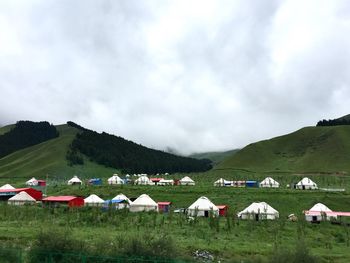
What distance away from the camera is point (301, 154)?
6767 inches

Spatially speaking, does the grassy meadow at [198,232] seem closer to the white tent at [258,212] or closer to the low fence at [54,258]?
the low fence at [54,258]

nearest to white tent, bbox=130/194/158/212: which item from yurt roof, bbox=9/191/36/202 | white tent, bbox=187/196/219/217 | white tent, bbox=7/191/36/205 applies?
white tent, bbox=187/196/219/217

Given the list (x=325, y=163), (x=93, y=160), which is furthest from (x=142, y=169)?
(x=325, y=163)

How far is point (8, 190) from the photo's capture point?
77.8 meters

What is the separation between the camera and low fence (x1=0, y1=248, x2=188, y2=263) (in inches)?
854

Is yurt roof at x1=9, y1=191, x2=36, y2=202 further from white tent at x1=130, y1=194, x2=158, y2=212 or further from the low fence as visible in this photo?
the low fence

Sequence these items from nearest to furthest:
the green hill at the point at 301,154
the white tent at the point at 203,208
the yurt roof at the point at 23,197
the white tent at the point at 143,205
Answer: the white tent at the point at 203,208 → the white tent at the point at 143,205 → the yurt roof at the point at 23,197 → the green hill at the point at 301,154

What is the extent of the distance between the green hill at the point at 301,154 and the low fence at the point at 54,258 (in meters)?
128

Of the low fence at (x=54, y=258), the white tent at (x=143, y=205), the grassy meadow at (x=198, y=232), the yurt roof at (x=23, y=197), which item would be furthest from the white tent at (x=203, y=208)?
the low fence at (x=54, y=258)

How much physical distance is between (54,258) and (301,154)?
158m

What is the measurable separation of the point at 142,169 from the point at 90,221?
15298 cm

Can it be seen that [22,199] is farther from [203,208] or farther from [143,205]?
[203,208]

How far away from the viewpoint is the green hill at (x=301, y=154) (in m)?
152

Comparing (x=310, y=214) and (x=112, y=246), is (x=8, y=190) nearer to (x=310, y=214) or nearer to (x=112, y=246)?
(x=310, y=214)
